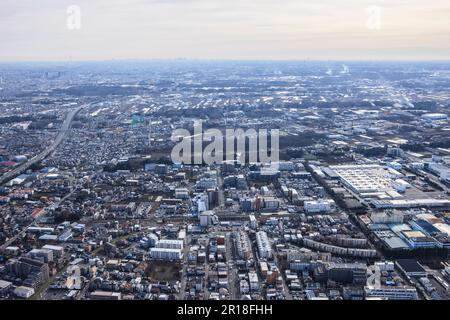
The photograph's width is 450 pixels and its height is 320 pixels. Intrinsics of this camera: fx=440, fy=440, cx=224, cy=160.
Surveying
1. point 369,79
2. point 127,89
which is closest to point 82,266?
point 127,89

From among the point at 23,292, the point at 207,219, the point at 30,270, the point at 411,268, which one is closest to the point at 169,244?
the point at 207,219

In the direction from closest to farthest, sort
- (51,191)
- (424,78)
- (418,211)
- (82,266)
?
(82,266), (418,211), (51,191), (424,78)

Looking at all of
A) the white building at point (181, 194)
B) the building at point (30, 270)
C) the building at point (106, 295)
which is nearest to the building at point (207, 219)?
the white building at point (181, 194)

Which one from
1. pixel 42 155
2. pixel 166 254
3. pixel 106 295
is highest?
pixel 42 155

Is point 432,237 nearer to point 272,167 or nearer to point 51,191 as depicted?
point 272,167

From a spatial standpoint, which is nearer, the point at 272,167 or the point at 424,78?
the point at 272,167

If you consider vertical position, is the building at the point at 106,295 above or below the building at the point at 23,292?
below

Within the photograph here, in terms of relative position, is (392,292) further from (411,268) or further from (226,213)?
(226,213)

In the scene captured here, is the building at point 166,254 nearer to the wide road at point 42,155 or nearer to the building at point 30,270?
the building at point 30,270
